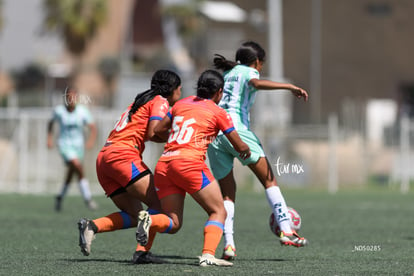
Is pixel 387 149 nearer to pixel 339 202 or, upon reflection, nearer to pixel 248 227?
pixel 339 202

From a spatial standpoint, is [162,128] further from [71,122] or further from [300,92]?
[71,122]

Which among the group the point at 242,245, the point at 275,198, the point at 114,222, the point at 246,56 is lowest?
the point at 242,245

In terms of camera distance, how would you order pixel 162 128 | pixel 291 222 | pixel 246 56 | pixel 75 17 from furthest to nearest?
pixel 75 17 < pixel 291 222 < pixel 246 56 < pixel 162 128

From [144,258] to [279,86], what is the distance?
202 centimetres

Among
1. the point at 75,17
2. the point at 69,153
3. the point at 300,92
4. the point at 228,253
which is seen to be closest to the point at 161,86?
the point at 300,92

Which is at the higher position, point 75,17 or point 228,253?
point 75,17

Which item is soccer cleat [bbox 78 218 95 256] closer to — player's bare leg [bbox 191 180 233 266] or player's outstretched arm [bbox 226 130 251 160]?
player's bare leg [bbox 191 180 233 266]

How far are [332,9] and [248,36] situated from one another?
384 cm

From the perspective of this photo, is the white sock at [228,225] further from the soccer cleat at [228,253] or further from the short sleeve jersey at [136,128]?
the short sleeve jersey at [136,128]

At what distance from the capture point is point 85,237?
9148 millimetres

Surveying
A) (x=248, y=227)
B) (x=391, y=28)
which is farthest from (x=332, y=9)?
(x=248, y=227)

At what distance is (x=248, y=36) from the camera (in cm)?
4600

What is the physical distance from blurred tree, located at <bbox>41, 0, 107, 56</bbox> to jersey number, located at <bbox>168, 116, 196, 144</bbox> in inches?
1836

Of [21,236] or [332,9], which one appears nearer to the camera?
[21,236]
